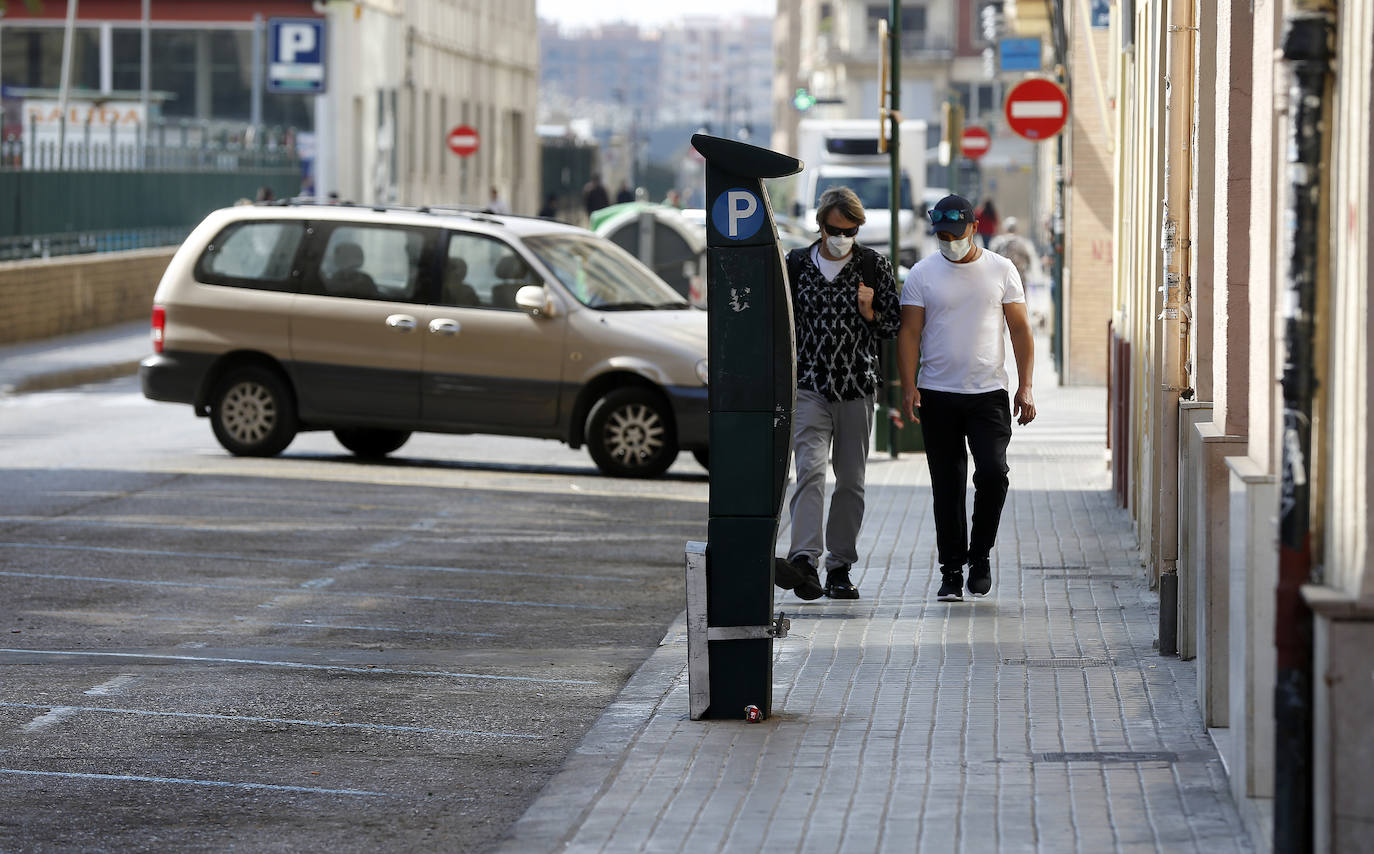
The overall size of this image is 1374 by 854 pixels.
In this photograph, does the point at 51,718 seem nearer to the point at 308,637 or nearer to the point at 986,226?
the point at 308,637

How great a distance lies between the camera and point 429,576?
1097 centimetres

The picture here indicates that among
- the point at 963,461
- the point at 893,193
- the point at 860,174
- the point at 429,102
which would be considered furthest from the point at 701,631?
the point at 429,102

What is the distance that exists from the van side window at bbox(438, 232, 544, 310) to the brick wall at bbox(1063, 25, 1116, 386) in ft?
27.6

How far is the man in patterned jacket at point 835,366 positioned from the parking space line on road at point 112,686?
2.73 meters

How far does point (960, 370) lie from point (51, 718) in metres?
3.94

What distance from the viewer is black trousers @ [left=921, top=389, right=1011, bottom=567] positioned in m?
9.67

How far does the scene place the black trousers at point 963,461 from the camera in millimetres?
9672

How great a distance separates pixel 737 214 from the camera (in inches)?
272

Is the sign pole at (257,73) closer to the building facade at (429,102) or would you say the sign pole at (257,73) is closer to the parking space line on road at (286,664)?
the building facade at (429,102)

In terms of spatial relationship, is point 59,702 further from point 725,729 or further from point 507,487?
point 507,487

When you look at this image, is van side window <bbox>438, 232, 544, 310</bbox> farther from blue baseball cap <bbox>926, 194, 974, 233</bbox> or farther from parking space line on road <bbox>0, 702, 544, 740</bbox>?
parking space line on road <bbox>0, 702, 544, 740</bbox>

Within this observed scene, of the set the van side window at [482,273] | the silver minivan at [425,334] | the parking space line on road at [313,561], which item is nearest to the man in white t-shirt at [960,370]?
the parking space line on road at [313,561]

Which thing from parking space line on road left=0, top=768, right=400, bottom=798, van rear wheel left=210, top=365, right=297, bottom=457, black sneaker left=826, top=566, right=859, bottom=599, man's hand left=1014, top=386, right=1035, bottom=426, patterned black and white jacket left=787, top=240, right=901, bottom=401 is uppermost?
patterned black and white jacket left=787, top=240, right=901, bottom=401

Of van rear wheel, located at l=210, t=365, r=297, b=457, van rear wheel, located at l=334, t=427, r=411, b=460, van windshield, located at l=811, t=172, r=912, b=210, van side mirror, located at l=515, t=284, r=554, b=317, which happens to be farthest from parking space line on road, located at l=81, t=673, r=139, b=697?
van windshield, located at l=811, t=172, r=912, b=210
